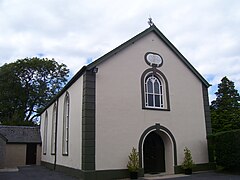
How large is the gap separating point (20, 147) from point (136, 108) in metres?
17.5

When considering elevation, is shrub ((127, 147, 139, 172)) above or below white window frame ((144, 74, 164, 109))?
below

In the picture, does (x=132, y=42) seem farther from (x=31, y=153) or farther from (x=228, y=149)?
(x=31, y=153)

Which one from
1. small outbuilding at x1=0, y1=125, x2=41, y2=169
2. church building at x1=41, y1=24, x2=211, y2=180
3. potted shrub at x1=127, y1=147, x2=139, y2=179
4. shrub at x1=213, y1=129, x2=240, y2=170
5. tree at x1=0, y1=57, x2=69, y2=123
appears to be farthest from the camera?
tree at x1=0, y1=57, x2=69, y2=123

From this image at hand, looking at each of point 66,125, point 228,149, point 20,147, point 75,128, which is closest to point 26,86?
point 20,147

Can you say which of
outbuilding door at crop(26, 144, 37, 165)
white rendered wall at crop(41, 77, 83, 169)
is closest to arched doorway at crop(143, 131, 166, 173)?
white rendered wall at crop(41, 77, 83, 169)

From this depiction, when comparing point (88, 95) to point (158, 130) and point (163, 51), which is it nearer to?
point (158, 130)

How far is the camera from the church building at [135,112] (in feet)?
42.5

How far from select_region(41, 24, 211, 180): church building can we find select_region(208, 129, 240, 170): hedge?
3.60 ft

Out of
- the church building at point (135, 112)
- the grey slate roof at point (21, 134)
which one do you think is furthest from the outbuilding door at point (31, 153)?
the church building at point (135, 112)

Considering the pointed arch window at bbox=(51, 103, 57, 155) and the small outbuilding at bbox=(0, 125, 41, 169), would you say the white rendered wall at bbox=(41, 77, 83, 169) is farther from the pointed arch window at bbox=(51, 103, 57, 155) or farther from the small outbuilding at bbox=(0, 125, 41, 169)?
the small outbuilding at bbox=(0, 125, 41, 169)

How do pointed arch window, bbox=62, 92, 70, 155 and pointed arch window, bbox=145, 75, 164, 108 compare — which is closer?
pointed arch window, bbox=145, 75, 164, 108

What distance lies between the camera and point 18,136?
2762 centimetres

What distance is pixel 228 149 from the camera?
14.2 metres

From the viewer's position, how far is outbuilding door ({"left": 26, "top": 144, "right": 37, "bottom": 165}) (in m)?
26.9
